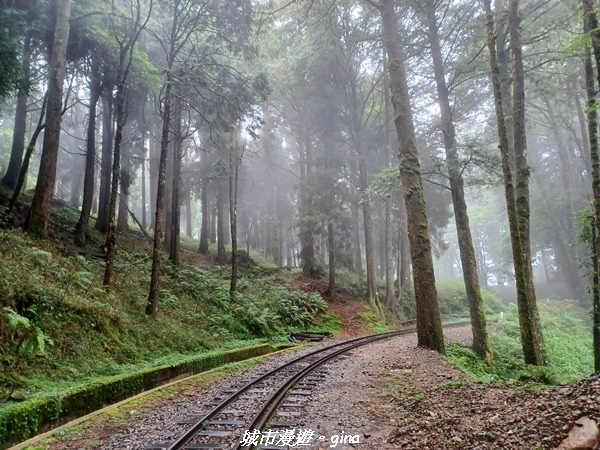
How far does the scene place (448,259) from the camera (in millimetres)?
60281

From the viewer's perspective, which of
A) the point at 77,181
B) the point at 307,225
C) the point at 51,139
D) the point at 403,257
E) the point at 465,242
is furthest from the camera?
the point at 77,181

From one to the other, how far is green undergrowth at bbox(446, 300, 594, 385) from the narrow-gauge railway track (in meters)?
3.45

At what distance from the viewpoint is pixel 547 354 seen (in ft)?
44.0

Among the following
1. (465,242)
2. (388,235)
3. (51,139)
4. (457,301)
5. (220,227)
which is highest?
(51,139)

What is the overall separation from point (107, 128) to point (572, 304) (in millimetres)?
34170

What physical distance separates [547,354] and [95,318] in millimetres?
14386

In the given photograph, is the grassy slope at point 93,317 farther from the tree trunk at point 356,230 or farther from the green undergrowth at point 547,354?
the tree trunk at point 356,230

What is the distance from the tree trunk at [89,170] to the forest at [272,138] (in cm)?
8

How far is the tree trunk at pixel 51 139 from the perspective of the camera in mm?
10969

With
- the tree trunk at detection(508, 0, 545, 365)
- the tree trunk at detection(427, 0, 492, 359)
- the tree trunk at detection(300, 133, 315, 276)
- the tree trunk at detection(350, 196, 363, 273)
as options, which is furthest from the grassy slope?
the tree trunk at detection(350, 196, 363, 273)

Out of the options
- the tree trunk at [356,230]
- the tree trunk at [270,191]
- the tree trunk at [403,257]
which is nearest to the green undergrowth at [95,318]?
the tree trunk at [356,230]

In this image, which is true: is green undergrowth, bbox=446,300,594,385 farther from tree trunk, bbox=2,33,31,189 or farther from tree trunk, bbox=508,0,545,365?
tree trunk, bbox=2,33,31,189

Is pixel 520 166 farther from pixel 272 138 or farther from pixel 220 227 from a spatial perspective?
pixel 272 138

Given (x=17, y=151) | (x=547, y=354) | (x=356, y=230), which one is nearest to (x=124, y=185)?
(x=17, y=151)
